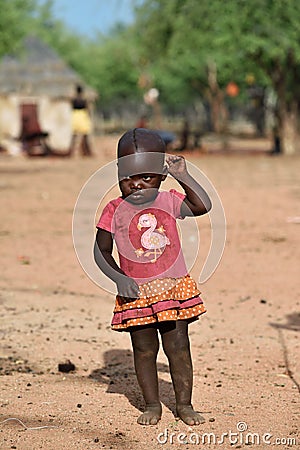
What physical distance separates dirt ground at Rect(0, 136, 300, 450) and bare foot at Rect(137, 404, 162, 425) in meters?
0.03

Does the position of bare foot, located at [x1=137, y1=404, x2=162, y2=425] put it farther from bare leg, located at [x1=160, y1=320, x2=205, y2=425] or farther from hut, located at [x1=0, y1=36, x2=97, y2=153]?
hut, located at [x1=0, y1=36, x2=97, y2=153]

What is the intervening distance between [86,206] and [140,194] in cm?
1000

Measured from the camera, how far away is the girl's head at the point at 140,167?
418cm

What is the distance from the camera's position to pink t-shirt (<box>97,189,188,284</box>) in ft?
13.9

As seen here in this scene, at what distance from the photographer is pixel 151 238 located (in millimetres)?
4227

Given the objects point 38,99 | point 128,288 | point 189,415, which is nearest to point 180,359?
point 189,415

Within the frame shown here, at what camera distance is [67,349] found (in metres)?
6.00

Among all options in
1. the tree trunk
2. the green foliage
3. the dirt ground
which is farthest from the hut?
the dirt ground

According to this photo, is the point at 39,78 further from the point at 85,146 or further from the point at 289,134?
the point at 289,134

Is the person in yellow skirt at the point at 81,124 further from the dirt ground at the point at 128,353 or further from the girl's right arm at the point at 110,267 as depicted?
the girl's right arm at the point at 110,267

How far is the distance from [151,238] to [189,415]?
2.88 ft

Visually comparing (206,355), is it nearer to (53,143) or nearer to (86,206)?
(86,206)

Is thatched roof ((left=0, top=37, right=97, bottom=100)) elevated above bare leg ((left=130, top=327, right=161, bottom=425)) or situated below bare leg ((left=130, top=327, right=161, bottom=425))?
above

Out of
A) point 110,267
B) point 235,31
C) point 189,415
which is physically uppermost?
point 235,31
